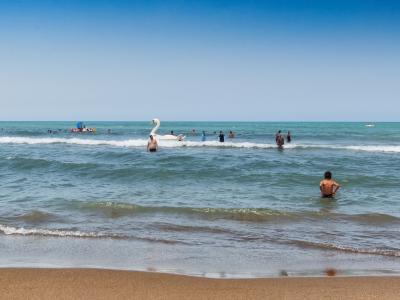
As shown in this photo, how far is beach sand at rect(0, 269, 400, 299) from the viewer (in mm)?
5379

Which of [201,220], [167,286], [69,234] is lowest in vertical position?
[201,220]

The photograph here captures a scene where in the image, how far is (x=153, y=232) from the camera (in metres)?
9.48

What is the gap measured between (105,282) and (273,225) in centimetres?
535

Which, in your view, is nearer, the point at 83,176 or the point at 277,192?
the point at 277,192

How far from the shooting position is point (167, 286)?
18.8 feet

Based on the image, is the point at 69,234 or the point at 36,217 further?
the point at 36,217

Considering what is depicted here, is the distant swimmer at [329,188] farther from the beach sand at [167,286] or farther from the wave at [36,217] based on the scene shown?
the beach sand at [167,286]

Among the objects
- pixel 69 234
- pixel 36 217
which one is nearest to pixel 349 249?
pixel 69 234

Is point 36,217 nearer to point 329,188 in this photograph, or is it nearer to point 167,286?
point 167,286

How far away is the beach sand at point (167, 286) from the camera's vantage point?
5.38m

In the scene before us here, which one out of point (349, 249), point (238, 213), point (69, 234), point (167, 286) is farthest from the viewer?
point (238, 213)

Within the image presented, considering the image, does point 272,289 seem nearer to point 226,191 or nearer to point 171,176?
point 226,191

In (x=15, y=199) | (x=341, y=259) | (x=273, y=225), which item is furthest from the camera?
(x=15, y=199)

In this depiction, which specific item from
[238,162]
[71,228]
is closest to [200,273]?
[71,228]
